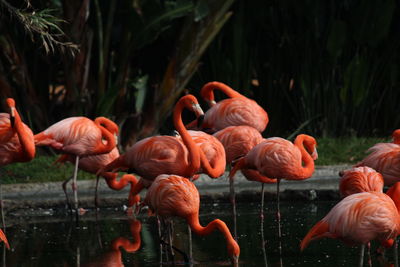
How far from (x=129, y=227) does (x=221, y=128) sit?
1.30 meters

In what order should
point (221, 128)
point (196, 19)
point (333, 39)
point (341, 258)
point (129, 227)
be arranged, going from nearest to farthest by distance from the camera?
point (341, 258) < point (129, 227) < point (221, 128) < point (196, 19) < point (333, 39)

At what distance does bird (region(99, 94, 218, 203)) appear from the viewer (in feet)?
20.6

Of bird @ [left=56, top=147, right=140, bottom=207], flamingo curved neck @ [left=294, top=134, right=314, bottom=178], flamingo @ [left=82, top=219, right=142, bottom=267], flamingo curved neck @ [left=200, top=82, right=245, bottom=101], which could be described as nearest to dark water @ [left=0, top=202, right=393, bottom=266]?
flamingo @ [left=82, top=219, right=142, bottom=267]

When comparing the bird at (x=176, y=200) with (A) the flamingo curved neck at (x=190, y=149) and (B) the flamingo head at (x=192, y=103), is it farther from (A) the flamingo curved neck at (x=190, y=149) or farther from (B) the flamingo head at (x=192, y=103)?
(B) the flamingo head at (x=192, y=103)

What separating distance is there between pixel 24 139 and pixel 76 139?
674mm

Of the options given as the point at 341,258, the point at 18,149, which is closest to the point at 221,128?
the point at 18,149

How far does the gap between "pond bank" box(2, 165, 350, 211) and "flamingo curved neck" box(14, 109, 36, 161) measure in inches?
30.2

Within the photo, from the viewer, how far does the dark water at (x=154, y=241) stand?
5.80m

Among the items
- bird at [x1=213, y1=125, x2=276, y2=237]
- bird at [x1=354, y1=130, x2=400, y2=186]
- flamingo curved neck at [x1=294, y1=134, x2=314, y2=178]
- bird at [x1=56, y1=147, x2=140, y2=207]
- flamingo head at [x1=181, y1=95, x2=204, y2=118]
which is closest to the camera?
flamingo head at [x1=181, y1=95, x2=204, y2=118]

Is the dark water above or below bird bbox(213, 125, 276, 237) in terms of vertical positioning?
below

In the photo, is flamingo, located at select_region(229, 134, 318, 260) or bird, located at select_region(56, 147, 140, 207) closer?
flamingo, located at select_region(229, 134, 318, 260)

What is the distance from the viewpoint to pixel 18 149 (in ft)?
25.0

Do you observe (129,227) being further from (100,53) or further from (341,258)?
(100,53)

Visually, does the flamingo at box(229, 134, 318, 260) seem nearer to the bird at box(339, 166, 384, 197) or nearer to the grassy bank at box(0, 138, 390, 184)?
the bird at box(339, 166, 384, 197)
